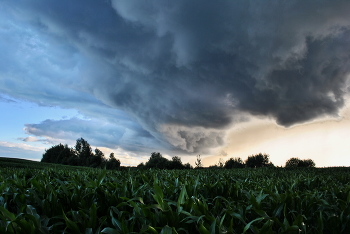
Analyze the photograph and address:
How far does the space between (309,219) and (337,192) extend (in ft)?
5.24

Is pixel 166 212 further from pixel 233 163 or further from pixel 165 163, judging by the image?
pixel 233 163

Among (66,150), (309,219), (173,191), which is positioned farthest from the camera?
(66,150)

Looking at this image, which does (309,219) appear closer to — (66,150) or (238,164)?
(238,164)

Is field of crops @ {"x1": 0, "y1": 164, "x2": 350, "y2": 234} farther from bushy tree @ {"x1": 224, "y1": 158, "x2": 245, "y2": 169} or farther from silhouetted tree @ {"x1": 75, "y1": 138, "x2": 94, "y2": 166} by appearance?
silhouetted tree @ {"x1": 75, "y1": 138, "x2": 94, "y2": 166}

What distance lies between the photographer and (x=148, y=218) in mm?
2109

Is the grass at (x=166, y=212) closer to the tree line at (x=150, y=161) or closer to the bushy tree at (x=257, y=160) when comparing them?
the tree line at (x=150, y=161)

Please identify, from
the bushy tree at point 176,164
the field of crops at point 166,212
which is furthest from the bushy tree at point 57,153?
the field of crops at point 166,212

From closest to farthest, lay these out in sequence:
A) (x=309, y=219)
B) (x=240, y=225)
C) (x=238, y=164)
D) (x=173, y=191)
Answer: (x=240, y=225) < (x=309, y=219) < (x=173, y=191) < (x=238, y=164)

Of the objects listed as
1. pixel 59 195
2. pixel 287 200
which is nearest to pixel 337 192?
pixel 287 200

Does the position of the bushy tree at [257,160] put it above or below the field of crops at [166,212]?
above

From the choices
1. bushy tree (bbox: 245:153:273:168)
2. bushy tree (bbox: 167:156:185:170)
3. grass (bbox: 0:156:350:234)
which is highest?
bushy tree (bbox: 245:153:273:168)

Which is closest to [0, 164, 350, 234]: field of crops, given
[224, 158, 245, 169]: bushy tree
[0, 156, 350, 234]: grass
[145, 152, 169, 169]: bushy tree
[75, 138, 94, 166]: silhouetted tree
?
[0, 156, 350, 234]: grass

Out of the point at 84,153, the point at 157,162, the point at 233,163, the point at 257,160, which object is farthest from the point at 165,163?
the point at 84,153

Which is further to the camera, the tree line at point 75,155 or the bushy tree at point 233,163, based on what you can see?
the tree line at point 75,155
